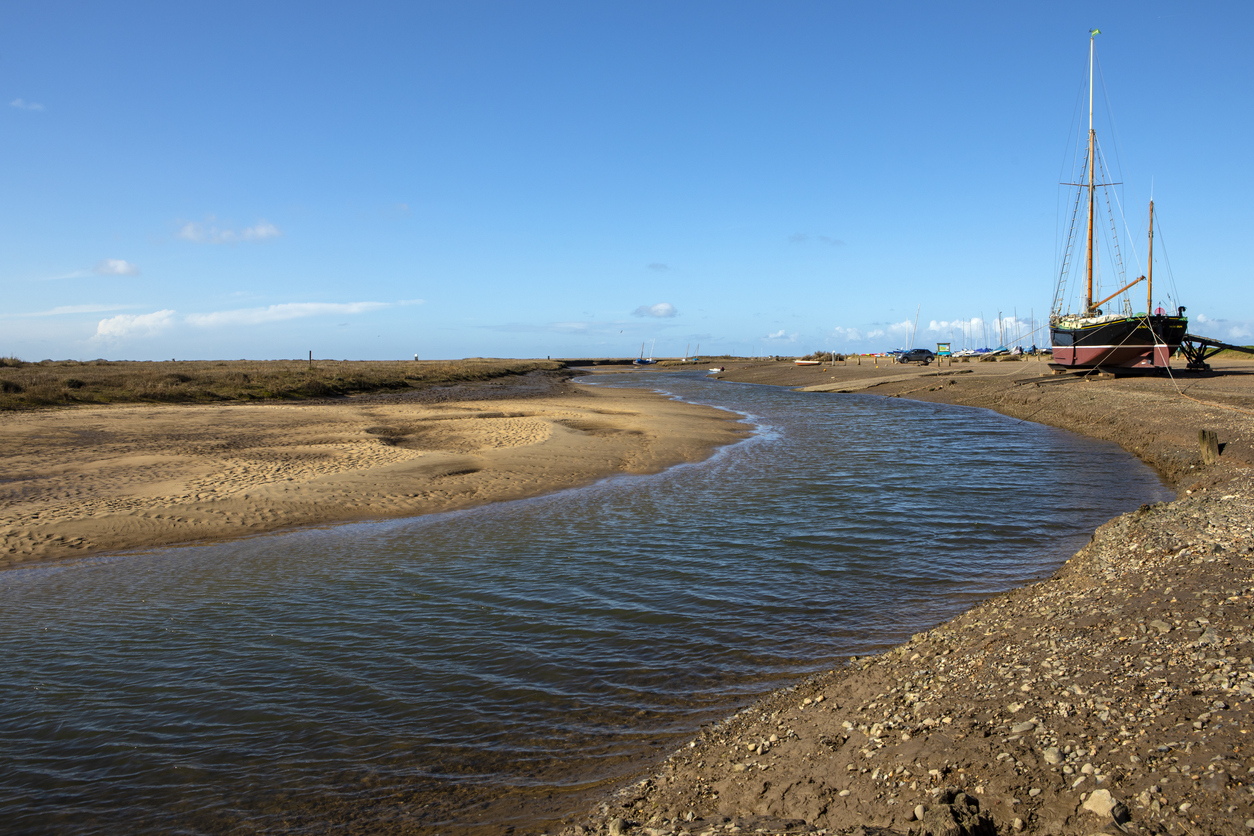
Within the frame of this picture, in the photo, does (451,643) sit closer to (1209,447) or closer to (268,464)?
(268,464)

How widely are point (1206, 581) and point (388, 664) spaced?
884cm

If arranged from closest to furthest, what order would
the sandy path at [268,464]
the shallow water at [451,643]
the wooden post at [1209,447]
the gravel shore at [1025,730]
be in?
the gravel shore at [1025,730], the shallow water at [451,643], the sandy path at [268,464], the wooden post at [1209,447]

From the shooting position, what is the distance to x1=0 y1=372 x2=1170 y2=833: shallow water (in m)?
5.84

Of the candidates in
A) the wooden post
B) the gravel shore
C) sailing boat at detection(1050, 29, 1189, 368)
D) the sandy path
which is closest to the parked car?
sailing boat at detection(1050, 29, 1189, 368)

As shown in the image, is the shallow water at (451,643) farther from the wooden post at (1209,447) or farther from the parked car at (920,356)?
the parked car at (920,356)

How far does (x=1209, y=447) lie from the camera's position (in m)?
17.2

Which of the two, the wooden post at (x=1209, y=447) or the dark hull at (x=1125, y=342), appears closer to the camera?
the wooden post at (x=1209, y=447)

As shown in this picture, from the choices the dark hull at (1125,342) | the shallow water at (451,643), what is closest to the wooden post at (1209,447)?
the shallow water at (451,643)

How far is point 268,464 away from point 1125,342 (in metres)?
43.0

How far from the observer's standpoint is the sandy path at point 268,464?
13.9m

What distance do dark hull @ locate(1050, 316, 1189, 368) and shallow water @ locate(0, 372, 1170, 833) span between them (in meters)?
26.9

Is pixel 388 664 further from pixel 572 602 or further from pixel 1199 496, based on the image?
pixel 1199 496

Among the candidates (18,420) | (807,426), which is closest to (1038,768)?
(807,426)

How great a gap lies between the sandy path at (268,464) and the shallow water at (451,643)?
4.65ft
